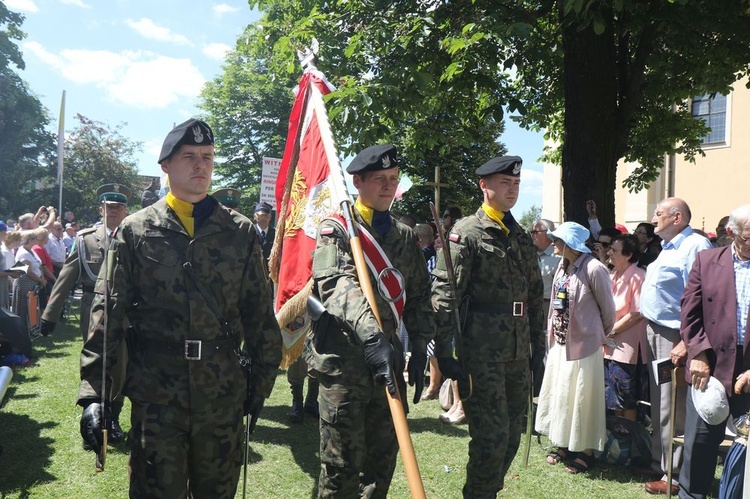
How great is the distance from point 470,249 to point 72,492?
3.60 metres

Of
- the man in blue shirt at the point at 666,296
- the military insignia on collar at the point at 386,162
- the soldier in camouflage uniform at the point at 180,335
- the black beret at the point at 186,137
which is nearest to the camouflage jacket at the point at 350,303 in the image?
the military insignia on collar at the point at 386,162

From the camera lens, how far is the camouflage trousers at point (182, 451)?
→ 9.64ft

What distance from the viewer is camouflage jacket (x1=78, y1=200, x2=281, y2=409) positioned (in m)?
2.97

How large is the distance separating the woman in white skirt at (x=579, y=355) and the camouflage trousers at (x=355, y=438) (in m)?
2.90

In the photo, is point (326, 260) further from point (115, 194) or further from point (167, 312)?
point (115, 194)

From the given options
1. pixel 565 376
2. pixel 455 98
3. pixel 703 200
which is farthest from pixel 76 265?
pixel 703 200

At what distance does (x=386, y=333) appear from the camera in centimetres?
364

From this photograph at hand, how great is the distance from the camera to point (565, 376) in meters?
6.09

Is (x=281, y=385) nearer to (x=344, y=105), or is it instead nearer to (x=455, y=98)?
(x=344, y=105)

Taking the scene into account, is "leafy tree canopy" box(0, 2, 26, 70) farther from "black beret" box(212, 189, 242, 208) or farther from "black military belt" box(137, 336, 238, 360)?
"black military belt" box(137, 336, 238, 360)

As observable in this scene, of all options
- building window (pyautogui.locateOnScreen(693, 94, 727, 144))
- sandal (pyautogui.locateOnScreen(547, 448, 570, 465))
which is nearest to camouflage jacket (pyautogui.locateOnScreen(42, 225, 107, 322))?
sandal (pyautogui.locateOnScreen(547, 448, 570, 465))

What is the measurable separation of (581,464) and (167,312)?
14.7ft

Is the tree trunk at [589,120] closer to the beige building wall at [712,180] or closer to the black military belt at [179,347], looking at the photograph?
the black military belt at [179,347]

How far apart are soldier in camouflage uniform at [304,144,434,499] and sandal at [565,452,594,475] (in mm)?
2908
